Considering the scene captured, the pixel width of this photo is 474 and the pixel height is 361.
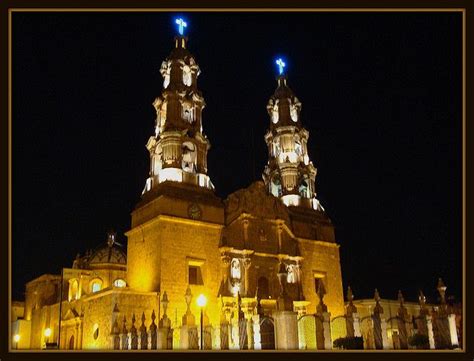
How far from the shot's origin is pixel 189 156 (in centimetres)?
3522

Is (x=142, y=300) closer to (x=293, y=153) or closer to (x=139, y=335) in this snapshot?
(x=139, y=335)

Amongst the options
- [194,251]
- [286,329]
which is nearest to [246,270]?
[194,251]

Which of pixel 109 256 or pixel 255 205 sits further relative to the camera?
pixel 109 256

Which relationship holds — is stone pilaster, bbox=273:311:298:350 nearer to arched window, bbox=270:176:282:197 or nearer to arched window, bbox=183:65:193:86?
arched window, bbox=270:176:282:197

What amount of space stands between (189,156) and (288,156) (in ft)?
28.8

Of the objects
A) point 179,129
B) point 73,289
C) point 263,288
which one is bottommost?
point 73,289

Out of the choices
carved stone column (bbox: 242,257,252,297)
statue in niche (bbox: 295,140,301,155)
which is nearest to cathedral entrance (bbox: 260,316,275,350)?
carved stone column (bbox: 242,257,252,297)

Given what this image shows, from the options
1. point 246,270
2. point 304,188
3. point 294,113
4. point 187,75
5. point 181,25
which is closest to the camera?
point 246,270

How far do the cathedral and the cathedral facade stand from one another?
7 centimetres

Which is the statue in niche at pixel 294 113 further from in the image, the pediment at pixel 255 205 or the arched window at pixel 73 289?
the arched window at pixel 73 289

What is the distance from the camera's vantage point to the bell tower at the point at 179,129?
112ft

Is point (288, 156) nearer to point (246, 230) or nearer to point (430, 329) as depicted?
point (246, 230)

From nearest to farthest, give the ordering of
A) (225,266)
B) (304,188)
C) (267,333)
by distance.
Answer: (267,333), (225,266), (304,188)

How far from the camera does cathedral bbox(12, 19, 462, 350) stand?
2959 cm
